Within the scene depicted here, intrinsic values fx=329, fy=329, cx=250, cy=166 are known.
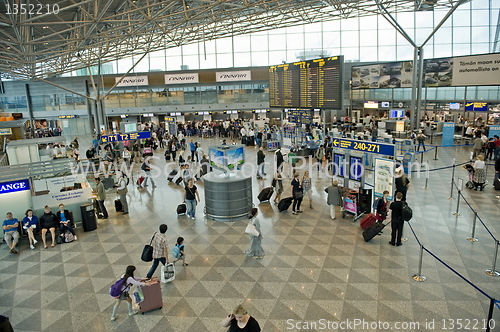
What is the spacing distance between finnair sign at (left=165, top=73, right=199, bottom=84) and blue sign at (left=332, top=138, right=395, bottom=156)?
97.5ft

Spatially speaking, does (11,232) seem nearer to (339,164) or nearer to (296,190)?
(296,190)

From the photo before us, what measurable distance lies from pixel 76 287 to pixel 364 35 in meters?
40.4

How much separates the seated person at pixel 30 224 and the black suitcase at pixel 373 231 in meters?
9.39

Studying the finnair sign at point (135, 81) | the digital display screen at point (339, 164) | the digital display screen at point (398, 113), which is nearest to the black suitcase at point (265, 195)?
the digital display screen at point (339, 164)

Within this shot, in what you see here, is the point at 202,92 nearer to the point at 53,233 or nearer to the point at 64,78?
the point at 64,78

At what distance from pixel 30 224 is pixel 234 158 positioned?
6.47 meters

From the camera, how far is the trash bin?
10.4 metres

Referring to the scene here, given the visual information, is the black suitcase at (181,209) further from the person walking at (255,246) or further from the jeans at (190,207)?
the person walking at (255,246)

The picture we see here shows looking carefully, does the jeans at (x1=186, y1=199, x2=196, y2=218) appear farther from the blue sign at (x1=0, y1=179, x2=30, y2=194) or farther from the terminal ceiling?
the terminal ceiling

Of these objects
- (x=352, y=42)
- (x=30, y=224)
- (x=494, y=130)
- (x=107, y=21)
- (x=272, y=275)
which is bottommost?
(x=272, y=275)

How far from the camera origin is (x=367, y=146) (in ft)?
34.1

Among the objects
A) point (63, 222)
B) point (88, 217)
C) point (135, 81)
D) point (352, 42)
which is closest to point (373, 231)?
point (88, 217)

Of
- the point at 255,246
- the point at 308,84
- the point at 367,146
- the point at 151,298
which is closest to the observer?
the point at 151,298

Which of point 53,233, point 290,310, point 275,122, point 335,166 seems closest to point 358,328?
point 290,310
